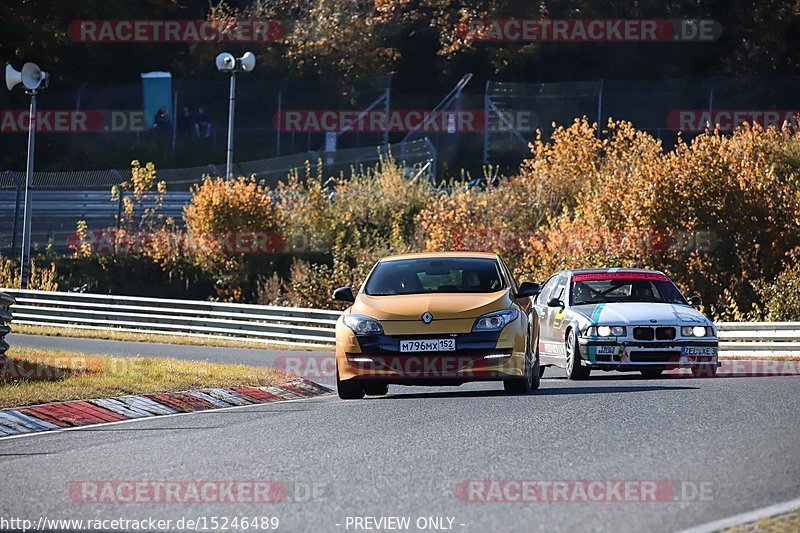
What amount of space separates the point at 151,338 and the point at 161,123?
20688 mm

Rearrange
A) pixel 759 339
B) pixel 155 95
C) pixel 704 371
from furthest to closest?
1. pixel 155 95
2. pixel 759 339
3. pixel 704 371

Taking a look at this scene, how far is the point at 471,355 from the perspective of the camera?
14.6 m

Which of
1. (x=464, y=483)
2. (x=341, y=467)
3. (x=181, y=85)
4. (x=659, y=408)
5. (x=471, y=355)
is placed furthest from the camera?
(x=181, y=85)

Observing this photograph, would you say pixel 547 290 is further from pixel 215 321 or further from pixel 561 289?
pixel 215 321

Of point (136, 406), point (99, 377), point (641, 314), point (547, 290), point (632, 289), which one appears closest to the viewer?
point (136, 406)

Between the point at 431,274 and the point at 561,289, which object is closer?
the point at 431,274

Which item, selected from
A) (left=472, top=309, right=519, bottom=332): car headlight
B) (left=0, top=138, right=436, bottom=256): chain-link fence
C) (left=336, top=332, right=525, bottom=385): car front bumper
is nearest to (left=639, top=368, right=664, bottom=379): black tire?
(left=472, top=309, right=519, bottom=332): car headlight

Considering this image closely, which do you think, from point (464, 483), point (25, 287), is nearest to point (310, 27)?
point (25, 287)

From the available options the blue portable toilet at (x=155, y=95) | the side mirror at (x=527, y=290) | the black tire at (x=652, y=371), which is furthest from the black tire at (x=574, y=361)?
the blue portable toilet at (x=155, y=95)

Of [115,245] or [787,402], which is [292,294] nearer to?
[115,245]

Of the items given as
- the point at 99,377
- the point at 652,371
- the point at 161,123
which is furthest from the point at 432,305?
the point at 161,123

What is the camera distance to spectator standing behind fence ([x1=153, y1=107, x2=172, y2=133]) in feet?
167

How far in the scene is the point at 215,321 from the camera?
32531 millimetres

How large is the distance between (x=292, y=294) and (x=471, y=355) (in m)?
23.7
